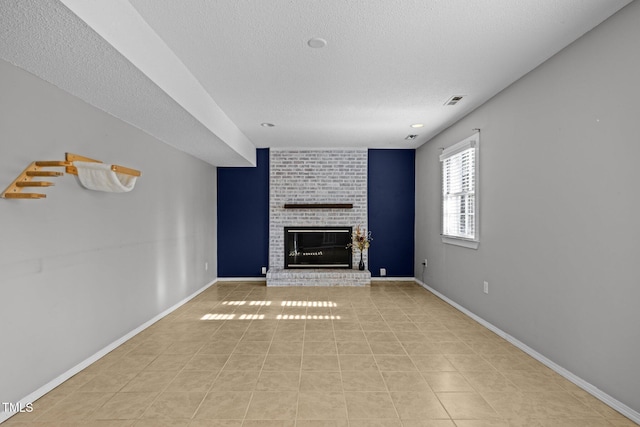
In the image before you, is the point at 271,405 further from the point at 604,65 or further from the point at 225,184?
the point at 225,184

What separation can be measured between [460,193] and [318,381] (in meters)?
3.12

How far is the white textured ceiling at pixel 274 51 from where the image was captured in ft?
6.24

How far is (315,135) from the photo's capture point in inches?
207

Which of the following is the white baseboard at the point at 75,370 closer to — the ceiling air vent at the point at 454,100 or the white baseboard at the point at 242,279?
the white baseboard at the point at 242,279

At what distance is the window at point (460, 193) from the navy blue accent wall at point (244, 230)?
3.23m

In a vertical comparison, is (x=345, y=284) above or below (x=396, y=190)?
below

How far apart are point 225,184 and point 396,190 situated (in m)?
3.29

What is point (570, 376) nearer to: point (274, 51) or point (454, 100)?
point (454, 100)

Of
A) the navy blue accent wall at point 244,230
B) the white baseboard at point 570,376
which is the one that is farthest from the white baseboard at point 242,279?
the white baseboard at point 570,376

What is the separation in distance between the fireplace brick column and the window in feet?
5.70

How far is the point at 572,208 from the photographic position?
2.50 metres

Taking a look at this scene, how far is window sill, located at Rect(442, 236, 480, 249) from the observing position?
400cm

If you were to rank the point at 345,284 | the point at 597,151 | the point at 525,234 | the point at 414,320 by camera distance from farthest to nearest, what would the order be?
the point at 345,284 → the point at 414,320 → the point at 525,234 → the point at 597,151

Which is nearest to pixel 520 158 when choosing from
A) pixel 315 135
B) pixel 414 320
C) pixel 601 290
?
pixel 601 290
